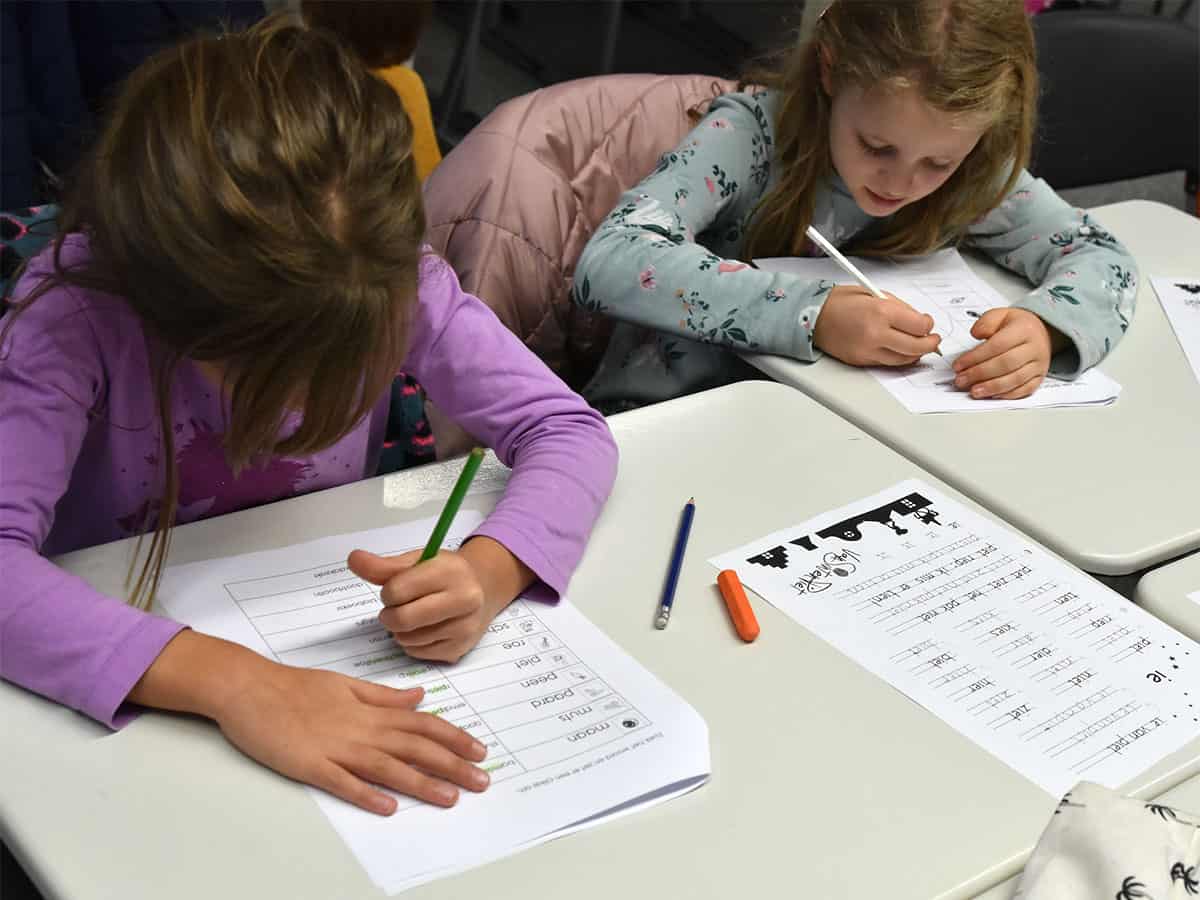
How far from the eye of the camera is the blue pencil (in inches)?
34.8

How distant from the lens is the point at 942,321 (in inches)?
55.4

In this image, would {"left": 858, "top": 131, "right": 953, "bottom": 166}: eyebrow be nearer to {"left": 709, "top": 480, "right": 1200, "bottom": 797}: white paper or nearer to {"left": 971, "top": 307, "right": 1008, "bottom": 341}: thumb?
{"left": 971, "top": 307, "right": 1008, "bottom": 341}: thumb

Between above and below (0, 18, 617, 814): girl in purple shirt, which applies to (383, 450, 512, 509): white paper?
below

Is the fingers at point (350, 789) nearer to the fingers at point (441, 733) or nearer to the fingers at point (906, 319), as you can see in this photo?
the fingers at point (441, 733)

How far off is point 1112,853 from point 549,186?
980 mm

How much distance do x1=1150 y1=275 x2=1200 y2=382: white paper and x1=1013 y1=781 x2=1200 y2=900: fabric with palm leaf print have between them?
31.7 inches

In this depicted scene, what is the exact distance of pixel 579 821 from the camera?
71 centimetres

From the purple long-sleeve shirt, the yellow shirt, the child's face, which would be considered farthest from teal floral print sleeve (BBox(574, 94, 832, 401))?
the yellow shirt

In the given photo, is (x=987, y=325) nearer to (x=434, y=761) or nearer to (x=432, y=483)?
(x=432, y=483)

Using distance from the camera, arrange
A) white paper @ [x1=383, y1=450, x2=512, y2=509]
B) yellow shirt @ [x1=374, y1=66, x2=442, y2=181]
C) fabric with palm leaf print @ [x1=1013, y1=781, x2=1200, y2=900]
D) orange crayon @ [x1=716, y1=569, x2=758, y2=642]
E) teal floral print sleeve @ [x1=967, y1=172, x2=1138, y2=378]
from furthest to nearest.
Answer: yellow shirt @ [x1=374, y1=66, x2=442, y2=181], teal floral print sleeve @ [x1=967, y1=172, x2=1138, y2=378], white paper @ [x1=383, y1=450, x2=512, y2=509], orange crayon @ [x1=716, y1=569, x2=758, y2=642], fabric with palm leaf print @ [x1=1013, y1=781, x2=1200, y2=900]

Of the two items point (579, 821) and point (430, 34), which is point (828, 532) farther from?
point (430, 34)

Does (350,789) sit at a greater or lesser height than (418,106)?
greater

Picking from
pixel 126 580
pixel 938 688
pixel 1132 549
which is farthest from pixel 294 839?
pixel 1132 549

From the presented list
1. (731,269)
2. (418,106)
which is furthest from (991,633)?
(418,106)
